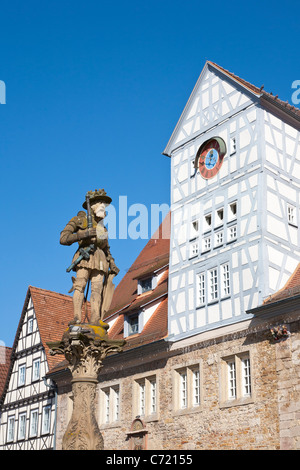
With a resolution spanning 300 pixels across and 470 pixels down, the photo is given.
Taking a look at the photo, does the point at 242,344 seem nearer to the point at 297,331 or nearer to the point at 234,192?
the point at 297,331

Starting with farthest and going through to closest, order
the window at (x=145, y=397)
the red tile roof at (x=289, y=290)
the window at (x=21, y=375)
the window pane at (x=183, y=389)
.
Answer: the window at (x=21, y=375), the window at (x=145, y=397), the window pane at (x=183, y=389), the red tile roof at (x=289, y=290)

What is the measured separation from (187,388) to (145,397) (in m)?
2.04

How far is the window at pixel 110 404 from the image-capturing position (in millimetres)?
24516

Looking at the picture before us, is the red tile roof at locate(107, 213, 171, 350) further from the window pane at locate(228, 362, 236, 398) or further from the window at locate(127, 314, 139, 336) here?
the window pane at locate(228, 362, 236, 398)

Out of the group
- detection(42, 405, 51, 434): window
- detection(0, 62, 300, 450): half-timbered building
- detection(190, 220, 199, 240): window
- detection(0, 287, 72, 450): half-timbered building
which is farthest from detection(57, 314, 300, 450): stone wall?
detection(0, 287, 72, 450): half-timbered building

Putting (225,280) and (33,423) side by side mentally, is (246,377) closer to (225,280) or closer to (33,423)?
(225,280)

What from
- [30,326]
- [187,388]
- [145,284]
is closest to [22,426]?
[30,326]

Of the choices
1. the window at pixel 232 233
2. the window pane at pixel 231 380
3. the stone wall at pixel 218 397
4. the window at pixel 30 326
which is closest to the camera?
the stone wall at pixel 218 397

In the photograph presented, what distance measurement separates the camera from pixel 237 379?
2000cm

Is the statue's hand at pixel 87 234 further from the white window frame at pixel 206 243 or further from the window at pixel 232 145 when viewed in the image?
the window at pixel 232 145

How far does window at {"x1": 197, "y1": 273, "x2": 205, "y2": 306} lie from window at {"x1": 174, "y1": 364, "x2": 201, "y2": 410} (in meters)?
2.02

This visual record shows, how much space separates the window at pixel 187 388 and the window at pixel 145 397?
3.45 feet

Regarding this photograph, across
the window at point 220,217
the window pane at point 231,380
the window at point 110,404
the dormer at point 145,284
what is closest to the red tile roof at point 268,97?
the window at point 220,217

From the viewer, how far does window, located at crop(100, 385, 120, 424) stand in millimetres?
24516
